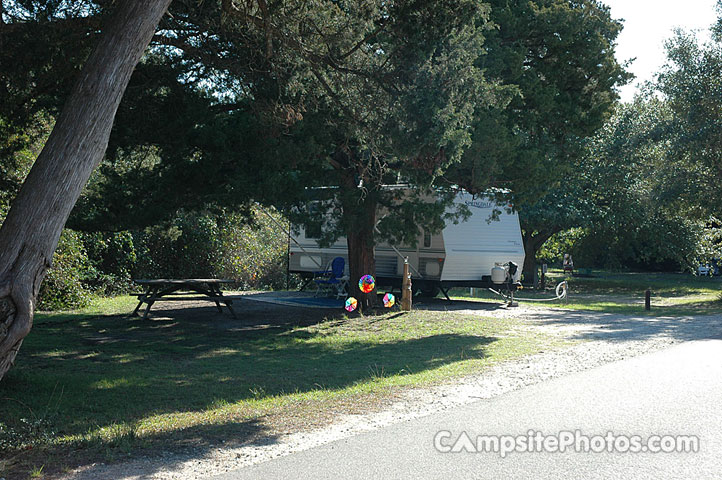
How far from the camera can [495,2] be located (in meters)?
14.4

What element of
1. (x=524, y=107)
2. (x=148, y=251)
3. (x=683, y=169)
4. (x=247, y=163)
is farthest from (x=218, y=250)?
(x=683, y=169)

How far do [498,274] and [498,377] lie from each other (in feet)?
36.1

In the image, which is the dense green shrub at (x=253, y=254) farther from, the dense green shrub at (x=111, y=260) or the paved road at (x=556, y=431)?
the paved road at (x=556, y=431)

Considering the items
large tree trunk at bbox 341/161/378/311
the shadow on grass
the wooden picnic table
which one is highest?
large tree trunk at bbox 341/161/378/311

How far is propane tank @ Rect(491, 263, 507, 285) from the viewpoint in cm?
1944

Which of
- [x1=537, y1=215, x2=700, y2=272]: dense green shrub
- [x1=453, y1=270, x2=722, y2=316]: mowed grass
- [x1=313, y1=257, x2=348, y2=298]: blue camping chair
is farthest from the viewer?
[x1=537, y1=215, x2=700, y2=272]: dense green shrub

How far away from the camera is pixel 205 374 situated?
9188mm

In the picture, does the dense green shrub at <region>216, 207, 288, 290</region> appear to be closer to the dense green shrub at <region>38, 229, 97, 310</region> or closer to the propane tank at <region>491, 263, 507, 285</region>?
the dense green shrub at <region>38, 229, 97, 310</region>

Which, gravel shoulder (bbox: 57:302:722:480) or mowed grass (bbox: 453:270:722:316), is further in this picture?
mowed grass (bbox: 453:270:722:316)

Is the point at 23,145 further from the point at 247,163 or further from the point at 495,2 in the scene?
the point at 495,2

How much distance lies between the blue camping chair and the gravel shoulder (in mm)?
2616

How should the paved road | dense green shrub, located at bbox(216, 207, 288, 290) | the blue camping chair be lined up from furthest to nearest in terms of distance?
dense green shrub, located at bbox(216, 207, 288, 290) < the blue camping chair < the paved road

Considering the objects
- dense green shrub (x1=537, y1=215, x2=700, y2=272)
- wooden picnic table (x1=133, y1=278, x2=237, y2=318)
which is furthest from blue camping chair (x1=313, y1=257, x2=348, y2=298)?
dense green shrub (x1=537, y1=215, x2=700, y2=272)

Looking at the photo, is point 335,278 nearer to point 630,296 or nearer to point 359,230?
point 359,230
